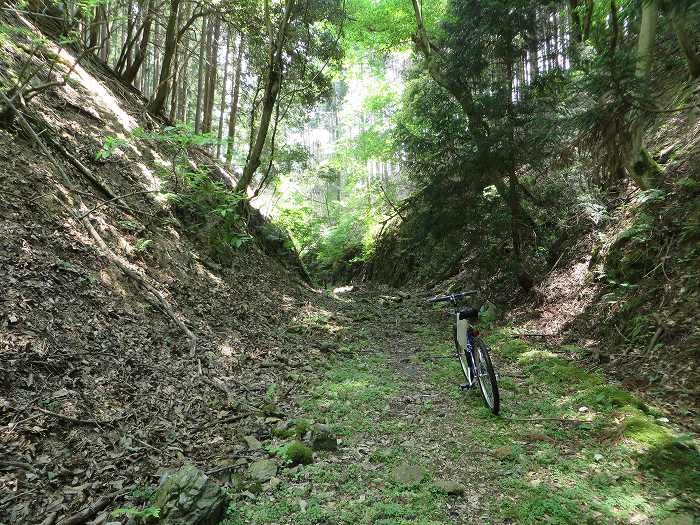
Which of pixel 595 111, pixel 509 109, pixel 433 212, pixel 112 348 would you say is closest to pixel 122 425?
pixel 112 348

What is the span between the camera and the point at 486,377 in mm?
5008

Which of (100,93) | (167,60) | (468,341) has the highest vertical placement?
(167,60)

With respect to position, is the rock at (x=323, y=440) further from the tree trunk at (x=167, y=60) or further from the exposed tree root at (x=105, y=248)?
the tree trunk at (x=167, y=60)

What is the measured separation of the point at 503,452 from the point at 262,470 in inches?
90.2

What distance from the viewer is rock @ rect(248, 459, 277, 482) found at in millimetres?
3647

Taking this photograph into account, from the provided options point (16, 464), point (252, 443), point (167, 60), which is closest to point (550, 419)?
point (252, 443)

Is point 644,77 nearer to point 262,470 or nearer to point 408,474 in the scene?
point 408,474

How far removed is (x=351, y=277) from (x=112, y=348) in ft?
57.3

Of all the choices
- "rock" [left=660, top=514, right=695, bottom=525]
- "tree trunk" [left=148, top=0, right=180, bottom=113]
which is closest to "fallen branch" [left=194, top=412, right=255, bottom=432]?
"rock" [left=660, top=514, right=695, bottom=525]

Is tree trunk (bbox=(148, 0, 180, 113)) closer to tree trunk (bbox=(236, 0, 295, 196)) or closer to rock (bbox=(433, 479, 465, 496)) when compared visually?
tree trunk (bbox=(236, 0, 295, 196))

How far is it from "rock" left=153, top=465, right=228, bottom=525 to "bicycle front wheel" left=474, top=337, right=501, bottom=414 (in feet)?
10.00

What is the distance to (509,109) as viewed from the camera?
8.72m

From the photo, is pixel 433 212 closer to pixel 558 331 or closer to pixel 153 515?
pixel 558 331

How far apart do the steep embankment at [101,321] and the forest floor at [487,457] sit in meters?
1.03
